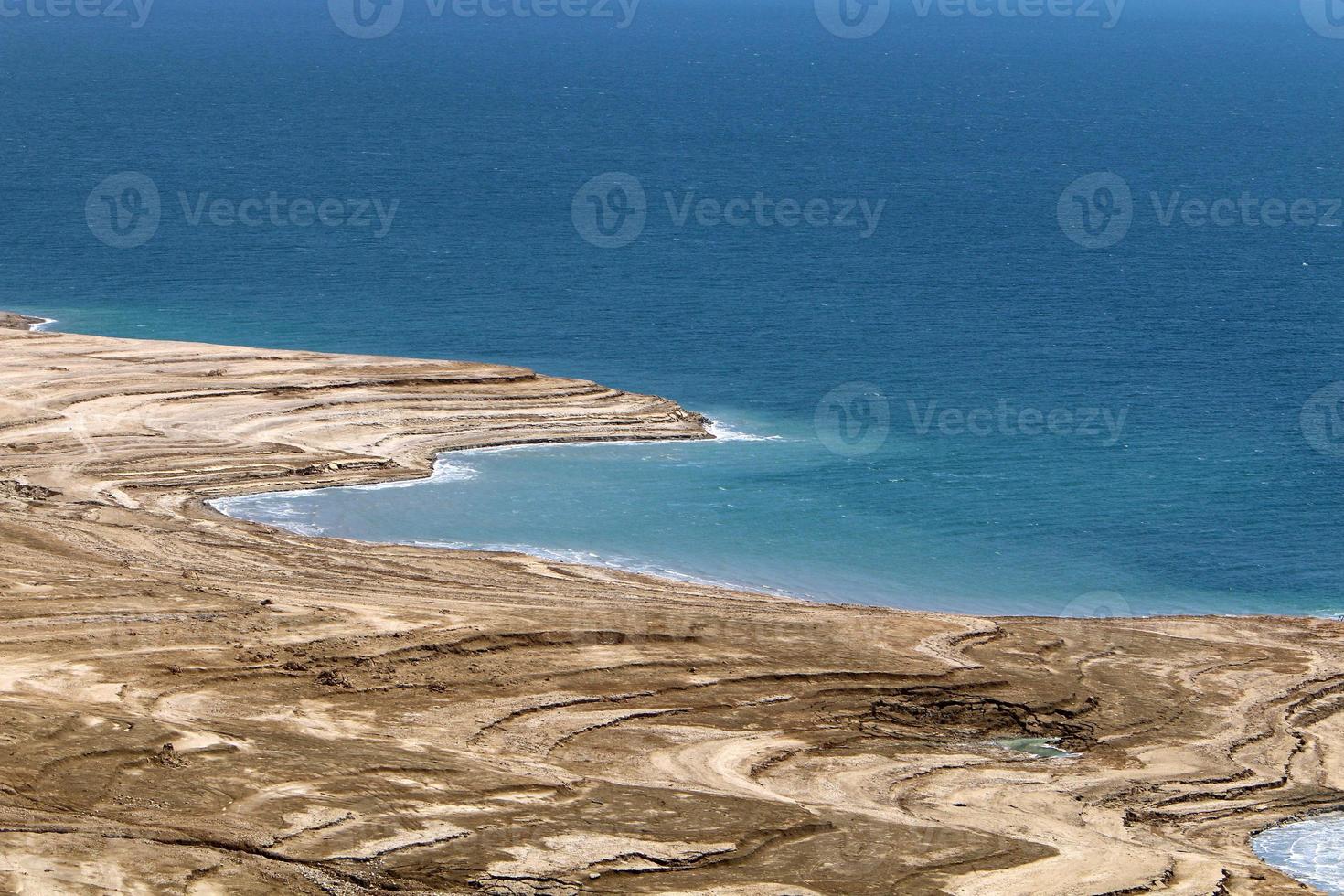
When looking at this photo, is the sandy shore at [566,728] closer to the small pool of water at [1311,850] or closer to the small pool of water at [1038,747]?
the small pool of water at [1038,747]

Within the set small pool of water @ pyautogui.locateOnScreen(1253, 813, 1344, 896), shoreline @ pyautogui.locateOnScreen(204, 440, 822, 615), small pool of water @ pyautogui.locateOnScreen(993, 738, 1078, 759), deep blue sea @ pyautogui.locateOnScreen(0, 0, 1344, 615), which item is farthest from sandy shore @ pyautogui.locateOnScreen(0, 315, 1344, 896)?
deep blue sea @ pyautogui.locateOnScreen(0, 0, 1344, 615)

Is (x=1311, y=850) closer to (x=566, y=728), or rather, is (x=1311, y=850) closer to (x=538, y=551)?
(x=566, y=728)

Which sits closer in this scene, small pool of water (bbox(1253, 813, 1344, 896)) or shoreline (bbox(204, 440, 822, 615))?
small pool of water (bbox(1253, 813, 1344, 896))

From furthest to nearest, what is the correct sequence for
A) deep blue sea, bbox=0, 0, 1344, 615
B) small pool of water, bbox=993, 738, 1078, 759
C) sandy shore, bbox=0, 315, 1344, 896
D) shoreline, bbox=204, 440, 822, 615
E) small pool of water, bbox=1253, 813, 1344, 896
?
deep blue sea, bbox=0, 0, 1344, 615, shoreline, bbox=204, 440, 822, 615, small pool of water, bbox=993, 738, 1078, 759, small pool of water, bbox=1253, 813, 1344, 896, sandy shore, bbox=0, 315, 1344, 896

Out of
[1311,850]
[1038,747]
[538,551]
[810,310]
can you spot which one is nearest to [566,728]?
[1038,747]

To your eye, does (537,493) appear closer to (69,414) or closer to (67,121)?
(69,414)

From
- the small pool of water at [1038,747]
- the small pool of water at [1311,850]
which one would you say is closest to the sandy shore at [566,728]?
the small pool of water at [1038,747]

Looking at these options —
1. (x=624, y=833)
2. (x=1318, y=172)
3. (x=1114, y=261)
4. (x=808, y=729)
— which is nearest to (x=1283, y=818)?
(x=808, y=729)

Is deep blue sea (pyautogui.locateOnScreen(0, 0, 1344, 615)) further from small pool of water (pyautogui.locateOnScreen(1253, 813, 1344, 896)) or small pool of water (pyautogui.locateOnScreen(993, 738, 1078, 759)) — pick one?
small pool of water (pyautogui.locateOnScreen(1253, 813, 1344, 896))
